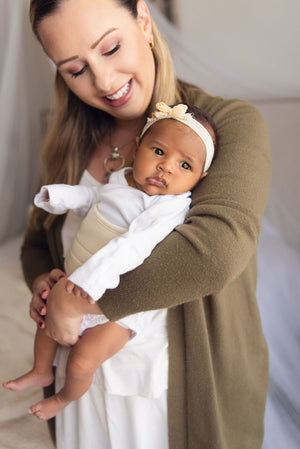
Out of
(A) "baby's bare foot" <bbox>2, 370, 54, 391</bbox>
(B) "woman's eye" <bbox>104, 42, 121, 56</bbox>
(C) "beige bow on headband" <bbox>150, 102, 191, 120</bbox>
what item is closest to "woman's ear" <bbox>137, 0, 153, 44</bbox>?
(B) "woman's eye" <bbox>104, 42, 121, 56</bbox>

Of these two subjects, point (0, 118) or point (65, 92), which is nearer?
point (65, 92)

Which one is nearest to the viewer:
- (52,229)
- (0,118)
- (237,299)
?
(237,299)

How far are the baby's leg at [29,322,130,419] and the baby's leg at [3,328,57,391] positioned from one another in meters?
0.14

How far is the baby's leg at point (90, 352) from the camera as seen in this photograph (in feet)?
3.30

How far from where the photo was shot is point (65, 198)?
1.10 meters

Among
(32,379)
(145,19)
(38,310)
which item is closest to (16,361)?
(32,379)

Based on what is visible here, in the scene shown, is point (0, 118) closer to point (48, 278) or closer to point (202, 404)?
point (48, 278)

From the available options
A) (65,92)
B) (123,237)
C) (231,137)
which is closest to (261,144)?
(231,137)

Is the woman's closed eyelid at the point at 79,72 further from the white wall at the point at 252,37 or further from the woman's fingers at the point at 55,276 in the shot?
the white wall at the point at 252,37

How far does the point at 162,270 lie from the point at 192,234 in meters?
0.10

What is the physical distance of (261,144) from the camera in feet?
3.51

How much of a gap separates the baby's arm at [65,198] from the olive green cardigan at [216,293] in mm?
229

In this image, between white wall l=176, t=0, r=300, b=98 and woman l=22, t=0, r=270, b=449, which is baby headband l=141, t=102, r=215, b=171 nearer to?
woman l=22, t=0, r=270, b=449

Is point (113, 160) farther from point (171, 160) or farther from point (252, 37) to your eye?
point (252, 37)
